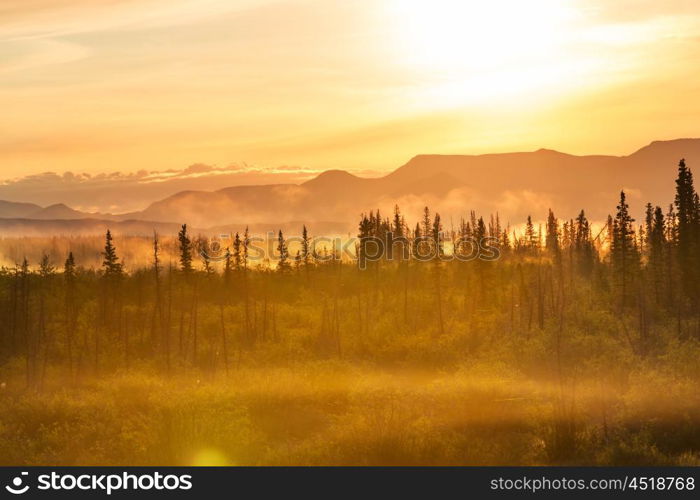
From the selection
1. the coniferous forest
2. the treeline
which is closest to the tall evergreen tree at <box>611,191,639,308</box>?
the treeline

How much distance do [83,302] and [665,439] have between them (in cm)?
12295

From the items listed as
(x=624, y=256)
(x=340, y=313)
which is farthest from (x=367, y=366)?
(x=624, y=256)

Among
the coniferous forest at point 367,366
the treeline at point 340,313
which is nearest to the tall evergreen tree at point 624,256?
the treeline at point 340,313

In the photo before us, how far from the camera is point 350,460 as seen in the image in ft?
217

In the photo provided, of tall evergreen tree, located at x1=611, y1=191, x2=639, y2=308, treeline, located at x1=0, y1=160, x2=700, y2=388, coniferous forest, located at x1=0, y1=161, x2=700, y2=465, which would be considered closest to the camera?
coniferous forest, located at x1=0, y1=161, x2=700, y2=465

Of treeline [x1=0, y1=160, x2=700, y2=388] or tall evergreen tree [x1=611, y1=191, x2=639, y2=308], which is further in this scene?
tall evergreen tree [x1=611, y1=191, x2=639, y2=308]

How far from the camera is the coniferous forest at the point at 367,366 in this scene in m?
69.7

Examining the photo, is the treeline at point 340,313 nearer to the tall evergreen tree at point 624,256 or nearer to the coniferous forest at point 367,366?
the tall evergreen tree at point 624,256

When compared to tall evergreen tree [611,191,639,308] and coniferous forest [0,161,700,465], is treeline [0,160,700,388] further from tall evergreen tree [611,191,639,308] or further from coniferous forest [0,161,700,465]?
coniferous forest [0,161,700,465]

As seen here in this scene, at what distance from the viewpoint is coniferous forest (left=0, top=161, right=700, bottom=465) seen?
229 ft

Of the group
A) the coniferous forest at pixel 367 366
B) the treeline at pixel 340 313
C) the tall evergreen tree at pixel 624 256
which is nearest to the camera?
the coniferous forest at pixel 367 366

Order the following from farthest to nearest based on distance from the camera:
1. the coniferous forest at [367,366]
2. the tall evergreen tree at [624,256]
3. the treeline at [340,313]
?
1. the tall evergreen tree at [624,256]
2. the treeline at [340,313]
3. the coniferous forest at [367,366]
